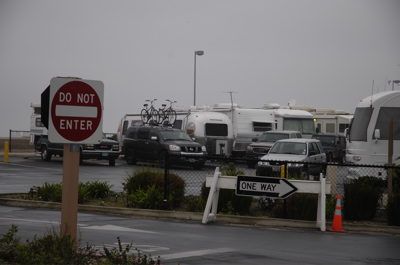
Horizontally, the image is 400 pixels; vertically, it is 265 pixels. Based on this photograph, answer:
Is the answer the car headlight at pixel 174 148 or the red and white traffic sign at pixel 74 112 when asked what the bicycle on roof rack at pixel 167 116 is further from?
the red and white traffic sign at pixel 74 112

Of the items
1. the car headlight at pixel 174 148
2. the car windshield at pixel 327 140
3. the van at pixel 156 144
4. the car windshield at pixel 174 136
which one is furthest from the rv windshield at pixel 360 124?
the car windshield at pixel 327 140

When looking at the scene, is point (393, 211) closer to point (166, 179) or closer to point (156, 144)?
point (166, 179)

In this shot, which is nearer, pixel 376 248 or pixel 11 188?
pixel 376 248

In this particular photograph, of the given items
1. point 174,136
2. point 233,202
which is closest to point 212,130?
point 174,136

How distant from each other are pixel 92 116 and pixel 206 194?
29.6 ft

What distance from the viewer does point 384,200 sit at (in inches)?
650

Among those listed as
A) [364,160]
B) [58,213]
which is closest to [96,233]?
[58,213]

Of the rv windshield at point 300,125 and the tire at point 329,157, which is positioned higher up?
the rv windshield at point 300,125

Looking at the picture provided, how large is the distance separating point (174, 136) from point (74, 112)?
1047 inches

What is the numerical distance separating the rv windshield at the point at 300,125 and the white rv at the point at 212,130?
3.53 metres

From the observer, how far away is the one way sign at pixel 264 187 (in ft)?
47.9

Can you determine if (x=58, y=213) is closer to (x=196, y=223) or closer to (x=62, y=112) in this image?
(x=196, y=223)

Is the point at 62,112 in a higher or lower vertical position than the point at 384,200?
higher

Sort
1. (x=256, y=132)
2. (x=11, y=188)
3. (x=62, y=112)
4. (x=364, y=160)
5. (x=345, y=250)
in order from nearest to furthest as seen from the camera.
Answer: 1. (x=62, y=112)
2. (x=345, y=250)
3. (x=11, y=188)
4. (x=364, y=160)
5. (x=256, y=132)
